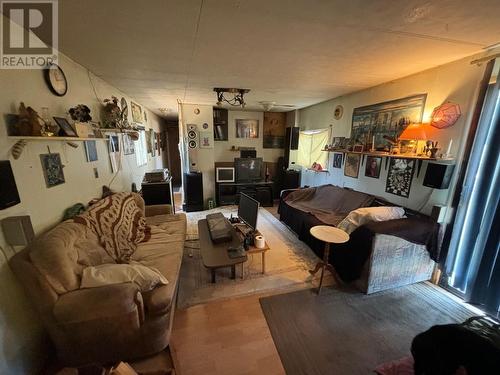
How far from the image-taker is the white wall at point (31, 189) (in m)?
1.21

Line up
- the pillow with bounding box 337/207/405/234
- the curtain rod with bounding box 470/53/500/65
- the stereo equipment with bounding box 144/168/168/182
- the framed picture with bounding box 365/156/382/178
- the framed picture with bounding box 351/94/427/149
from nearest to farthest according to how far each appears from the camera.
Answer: the curtain rod with bounding box 470/53/500/65
the pillow with bounding box 337/207/405/234
the framed picture with bounding box 351/94/427/149
the framed picture with bounding box 365/156/382/178
the stereo equipment with bounding box 144/168/168/182

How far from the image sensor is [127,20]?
1.35 m

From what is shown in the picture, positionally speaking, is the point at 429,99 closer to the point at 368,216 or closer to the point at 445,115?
the point at 445,115

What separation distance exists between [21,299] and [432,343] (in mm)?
2329

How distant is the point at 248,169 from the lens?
477 centimetres

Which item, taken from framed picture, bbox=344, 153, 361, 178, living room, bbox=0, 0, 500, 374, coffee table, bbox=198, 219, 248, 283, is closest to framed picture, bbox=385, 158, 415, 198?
living room, bbox=0, 0, 500, 374

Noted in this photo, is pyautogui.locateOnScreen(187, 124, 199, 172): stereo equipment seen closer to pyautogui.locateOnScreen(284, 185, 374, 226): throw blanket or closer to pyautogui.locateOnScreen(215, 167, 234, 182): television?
pyautogui.locateOnScreen(215, 167, 234, 182): television

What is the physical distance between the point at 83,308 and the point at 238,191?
3.72 metres

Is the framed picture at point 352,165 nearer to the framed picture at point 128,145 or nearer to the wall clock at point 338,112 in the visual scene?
the wall clock at point 338,112

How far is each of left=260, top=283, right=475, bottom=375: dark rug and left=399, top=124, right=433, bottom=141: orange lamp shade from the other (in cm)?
162

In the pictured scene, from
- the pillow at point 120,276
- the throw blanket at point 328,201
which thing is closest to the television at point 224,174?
the throw blanket at point 328,201

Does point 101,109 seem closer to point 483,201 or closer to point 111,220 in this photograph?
point 111,220

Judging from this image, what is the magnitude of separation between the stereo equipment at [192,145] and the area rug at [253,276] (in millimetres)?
2026

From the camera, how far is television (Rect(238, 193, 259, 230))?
2.27 metres
